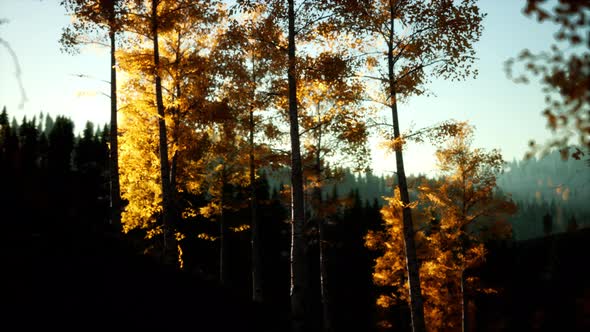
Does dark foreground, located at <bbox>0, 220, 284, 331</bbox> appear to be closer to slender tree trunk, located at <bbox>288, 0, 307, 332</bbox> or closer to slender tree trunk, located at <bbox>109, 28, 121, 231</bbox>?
slender tree trunk, located at <bbox>288, 0, 307, 332</bbox>

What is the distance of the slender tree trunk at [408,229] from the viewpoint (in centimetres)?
890

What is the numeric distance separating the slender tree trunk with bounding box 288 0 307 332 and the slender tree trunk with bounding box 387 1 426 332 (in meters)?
2.47

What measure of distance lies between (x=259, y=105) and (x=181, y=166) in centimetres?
585

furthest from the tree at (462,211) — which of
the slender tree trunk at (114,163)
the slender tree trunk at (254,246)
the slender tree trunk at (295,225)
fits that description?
the slender tree trunk at (114,163)

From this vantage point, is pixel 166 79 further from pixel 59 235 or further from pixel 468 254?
pixel 468 254

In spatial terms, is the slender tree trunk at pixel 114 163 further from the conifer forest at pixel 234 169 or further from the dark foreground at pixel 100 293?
the dark foreground at pixel 100 293

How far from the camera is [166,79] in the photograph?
13016 mm

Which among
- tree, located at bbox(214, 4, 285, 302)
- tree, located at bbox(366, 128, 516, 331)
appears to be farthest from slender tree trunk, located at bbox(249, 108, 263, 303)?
tree, located at bbox(366, 128, 516, 331)

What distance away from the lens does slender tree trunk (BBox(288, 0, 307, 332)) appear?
7800mm

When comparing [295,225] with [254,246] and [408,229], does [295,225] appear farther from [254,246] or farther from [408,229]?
[254,246]

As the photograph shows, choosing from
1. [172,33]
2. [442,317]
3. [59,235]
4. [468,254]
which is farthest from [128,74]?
[442,317]

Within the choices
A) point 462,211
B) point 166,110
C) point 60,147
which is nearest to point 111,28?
point 166,110

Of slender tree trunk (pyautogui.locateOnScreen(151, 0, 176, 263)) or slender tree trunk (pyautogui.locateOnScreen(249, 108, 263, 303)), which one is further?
slender tree trunk (pyautogui.locateOnScreen(249, 108, 263, 303))

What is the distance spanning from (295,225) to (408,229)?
2.85m
